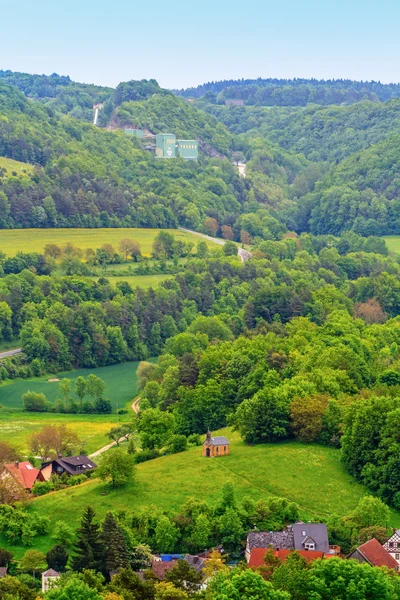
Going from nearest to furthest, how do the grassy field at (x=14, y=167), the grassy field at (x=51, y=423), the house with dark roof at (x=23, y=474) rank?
the house with dark roof at (x=23, y=474) → the grassy field at (x=51, y=423) → the grassy field at (x=14, y=167)

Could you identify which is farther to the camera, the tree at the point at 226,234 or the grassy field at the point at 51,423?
the tree at the point at 226,234

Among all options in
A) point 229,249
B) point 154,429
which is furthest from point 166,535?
point 229,249

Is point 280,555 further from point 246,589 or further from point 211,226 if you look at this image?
point 211,226

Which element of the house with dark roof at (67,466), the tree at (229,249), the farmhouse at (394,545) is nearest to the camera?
the farmhouse at (394,545)

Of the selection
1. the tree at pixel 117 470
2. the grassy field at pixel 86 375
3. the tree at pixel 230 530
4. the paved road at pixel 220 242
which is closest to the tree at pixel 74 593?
the tree at pixel 230 530

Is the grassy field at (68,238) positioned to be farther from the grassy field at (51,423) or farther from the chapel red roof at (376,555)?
the chapel red roof at (376,555)

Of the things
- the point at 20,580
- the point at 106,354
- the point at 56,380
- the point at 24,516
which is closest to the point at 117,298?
the point at 106,354

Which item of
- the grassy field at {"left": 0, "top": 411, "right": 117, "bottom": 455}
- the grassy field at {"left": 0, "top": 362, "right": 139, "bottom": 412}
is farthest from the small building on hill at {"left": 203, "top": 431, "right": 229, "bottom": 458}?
the grassy field at {"left": 0, "top": 362, "right": 139, "bottom": 412}
